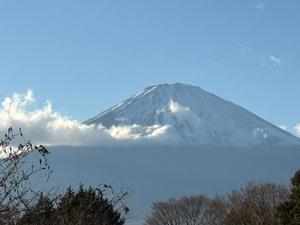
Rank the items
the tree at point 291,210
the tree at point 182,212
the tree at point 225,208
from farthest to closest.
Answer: the tree at point 182,212, the tree at point 225,208, the tree at point 291,210

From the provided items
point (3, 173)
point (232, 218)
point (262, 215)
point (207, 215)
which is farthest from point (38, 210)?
point (207, 215)

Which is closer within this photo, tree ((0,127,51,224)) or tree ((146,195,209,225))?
tree ((0,127,51,224))

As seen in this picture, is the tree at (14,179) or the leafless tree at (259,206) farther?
the leafless tree at (259,206)

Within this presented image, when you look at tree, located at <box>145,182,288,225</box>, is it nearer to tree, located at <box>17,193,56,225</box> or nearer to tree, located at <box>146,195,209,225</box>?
tree, located at <box>146,195,209,225</box>

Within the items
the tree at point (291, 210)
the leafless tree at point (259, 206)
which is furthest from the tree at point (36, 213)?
the leafless tree at point (259, 206)

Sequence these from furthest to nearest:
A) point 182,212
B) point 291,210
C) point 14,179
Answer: point 182,212 → point 291,210 → point 14,179

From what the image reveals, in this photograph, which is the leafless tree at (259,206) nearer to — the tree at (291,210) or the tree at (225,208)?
the tree at (225,208)

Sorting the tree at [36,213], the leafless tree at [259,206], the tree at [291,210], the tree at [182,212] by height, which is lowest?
the tree at [36,213]

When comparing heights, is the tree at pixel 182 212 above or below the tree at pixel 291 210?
above

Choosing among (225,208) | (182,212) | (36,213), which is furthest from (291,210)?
(182,212)

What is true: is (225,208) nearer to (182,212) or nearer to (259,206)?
(182,212)

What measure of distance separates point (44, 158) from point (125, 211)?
1.39 metres

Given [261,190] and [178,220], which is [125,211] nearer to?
[261,190]

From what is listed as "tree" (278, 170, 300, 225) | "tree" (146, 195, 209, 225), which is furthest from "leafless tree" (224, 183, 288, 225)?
"tree" (146, 195, 209, 225)
